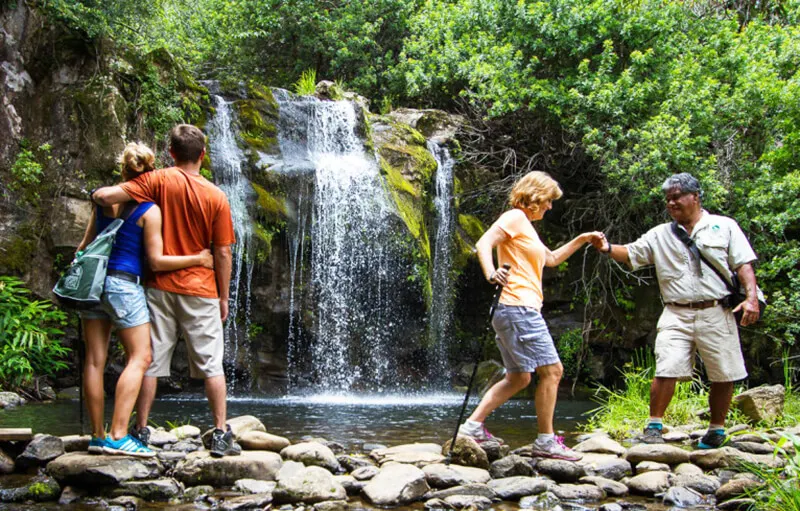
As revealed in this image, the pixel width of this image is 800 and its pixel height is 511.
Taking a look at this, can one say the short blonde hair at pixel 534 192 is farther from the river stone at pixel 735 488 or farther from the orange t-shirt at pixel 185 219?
the river stone at pixel 735 488

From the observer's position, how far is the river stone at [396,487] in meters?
3.53

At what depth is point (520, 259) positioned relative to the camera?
4258 millimetres

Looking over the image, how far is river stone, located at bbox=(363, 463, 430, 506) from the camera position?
11.6ft

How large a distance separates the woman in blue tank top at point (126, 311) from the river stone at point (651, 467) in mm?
Answer: 2862

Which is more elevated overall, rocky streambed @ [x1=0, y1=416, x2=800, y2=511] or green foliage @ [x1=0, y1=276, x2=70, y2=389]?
green foliage @ [x1=0, y1=276, x2=70, y2=389]

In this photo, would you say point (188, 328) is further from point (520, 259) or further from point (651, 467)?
point (651, 467)

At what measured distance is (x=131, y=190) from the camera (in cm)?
393

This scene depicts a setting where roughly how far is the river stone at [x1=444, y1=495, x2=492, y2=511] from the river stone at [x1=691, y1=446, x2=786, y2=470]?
1.65 metres

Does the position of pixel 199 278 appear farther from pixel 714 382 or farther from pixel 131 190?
pixel 714 382

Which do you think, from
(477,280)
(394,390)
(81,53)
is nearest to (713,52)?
(477,280)

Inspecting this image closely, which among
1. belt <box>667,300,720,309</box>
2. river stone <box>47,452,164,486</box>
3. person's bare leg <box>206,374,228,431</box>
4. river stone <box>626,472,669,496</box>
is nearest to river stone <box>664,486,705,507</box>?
river stone <box>626,472,669,496</box>

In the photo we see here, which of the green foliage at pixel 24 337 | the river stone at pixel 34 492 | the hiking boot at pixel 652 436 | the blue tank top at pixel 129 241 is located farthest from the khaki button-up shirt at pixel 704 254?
the green foliage at pixel 24 337

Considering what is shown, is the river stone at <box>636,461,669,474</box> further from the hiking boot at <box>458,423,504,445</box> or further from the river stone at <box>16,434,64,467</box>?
the river stone at <box>16,434,64,467</box>

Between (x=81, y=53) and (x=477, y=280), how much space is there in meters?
7.31
